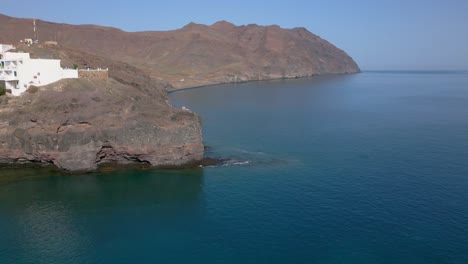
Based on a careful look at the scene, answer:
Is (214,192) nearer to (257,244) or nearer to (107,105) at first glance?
(257,244)

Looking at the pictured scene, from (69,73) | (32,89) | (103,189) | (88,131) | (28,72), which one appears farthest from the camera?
(69,73)

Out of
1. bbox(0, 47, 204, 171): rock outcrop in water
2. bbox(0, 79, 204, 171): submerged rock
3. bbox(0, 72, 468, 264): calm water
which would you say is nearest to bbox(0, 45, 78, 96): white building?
bbox(0, 47, 204, 171): rock outcrop in water

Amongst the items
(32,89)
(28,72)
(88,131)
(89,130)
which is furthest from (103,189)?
(28,72)

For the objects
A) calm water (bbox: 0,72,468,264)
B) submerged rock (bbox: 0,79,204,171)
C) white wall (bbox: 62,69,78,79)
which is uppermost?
white wall (bbox: 62,69,78,79)

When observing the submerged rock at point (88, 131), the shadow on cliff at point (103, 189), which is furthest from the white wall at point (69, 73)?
the shadow on cliff at point (103, 189)

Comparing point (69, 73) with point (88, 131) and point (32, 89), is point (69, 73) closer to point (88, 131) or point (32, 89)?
point (32, 89)

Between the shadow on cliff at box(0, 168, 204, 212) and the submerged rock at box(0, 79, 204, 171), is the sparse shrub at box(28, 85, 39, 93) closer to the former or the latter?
the submerged rock at box(0, 79, 204, 171)
